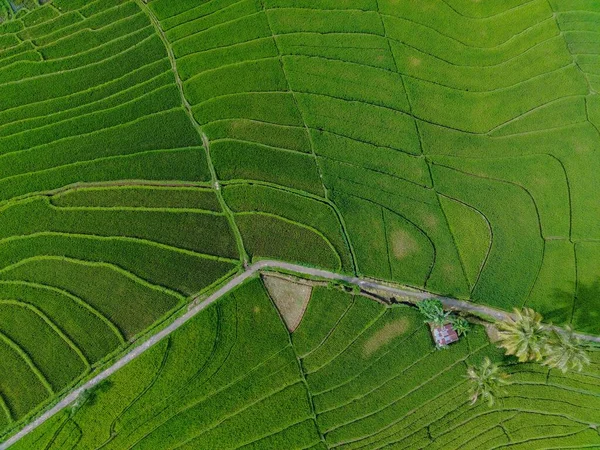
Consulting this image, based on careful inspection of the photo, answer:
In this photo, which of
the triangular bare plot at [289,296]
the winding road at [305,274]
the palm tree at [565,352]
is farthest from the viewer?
the triangular bare plot at [289,296]

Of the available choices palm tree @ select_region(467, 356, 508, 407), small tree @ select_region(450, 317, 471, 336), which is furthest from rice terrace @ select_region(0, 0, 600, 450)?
small tree @ select_region(450, 317, 471, 336)

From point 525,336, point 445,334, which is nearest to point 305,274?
point 445,334

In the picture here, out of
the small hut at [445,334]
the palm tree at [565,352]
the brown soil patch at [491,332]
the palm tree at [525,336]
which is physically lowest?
the palm tree at [565,352]

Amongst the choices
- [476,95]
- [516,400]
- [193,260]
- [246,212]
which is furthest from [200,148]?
[516,400]

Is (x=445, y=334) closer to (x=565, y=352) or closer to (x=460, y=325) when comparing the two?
(x=460, y=325)

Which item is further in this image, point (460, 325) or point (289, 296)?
point (289, 296)

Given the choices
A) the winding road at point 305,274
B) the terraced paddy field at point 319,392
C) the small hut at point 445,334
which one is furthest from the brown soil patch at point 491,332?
the small hut at point 445,334

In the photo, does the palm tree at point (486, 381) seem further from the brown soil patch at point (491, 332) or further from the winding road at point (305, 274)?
the winding road at point (305, 274)
